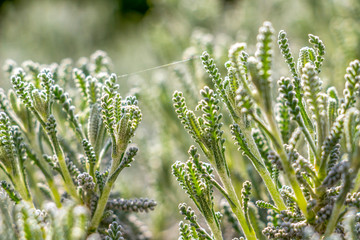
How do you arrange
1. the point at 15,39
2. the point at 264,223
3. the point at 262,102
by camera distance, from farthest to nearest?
the point at 15,39, the point at 264,223, the point at 262,102

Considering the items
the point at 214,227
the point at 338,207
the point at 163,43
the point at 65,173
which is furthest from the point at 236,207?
the point at 163,43

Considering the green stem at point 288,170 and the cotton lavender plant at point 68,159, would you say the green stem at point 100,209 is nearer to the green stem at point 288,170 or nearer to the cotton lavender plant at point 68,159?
the cotton lavender plant at point 68,159

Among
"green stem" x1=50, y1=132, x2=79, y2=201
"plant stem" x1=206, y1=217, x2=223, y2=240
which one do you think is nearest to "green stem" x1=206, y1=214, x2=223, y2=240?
"plant stem" x1=206, y1=217, x2=223, y2=240

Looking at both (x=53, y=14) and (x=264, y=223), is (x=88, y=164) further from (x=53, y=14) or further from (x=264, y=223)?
(x=53, y=14)

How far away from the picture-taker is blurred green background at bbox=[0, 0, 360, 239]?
1.28 meters

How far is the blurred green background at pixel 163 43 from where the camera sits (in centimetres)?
128

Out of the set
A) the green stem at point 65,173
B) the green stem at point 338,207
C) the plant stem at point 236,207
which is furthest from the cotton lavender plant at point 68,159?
the green stem at point 338,207

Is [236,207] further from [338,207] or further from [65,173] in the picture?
[65,173]

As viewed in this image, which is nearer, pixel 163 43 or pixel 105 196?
pixel 105 196

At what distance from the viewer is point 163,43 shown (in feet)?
6.46

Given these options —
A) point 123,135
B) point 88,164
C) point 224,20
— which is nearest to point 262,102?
point 123,135

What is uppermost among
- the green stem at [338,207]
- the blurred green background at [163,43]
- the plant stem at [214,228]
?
the blurred green background at [163,43]

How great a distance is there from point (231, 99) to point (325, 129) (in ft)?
0.53

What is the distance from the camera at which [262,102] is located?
50 cm
